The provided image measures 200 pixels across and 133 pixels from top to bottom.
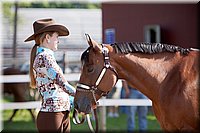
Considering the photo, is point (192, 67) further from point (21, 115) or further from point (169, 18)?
point (169, 18)

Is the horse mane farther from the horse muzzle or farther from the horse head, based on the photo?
the horse muzzle

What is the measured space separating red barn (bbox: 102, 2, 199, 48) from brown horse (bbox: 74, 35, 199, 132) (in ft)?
27.9

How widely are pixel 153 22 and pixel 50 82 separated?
10939 millimetres

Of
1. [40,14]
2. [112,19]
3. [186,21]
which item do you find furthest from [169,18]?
[40,14]

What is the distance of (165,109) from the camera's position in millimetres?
4270

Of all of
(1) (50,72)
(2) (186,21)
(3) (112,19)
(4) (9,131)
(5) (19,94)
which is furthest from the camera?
(3) (112,19)

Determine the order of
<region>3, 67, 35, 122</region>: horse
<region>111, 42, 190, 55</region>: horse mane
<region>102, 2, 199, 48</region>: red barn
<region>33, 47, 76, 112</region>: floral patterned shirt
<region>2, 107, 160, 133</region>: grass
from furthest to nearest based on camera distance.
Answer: <region>102, 2, 199, 48</region>: red barn
<region>3, 67, 35, 122</region>: horse
<region>2, 107, 160, 133</region>: grass
<region>111, 42, 190, 55</region>: horse mane
<region>33, 47, 76, 112</region>: floral patterned shirt

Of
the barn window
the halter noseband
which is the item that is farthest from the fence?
the barn window

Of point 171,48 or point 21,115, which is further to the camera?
point 21,115

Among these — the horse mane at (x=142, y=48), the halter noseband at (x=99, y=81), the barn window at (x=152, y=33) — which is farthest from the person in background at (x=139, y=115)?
the barn window at (x=152, y=33)

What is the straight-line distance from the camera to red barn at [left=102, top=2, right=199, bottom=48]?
13195mm

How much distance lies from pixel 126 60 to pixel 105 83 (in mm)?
304

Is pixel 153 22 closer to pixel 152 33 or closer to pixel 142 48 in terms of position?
pixel 152 33

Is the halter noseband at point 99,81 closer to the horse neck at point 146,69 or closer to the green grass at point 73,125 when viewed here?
the horse neck at point 146,69
